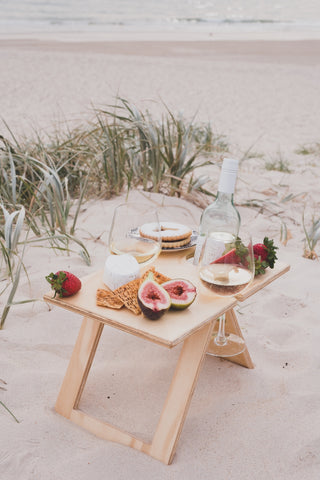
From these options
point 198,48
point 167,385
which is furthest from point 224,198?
point 198,48

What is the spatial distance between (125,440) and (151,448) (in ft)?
0.39

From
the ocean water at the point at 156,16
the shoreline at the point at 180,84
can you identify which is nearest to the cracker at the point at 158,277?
the shoreline at the point at 180,84

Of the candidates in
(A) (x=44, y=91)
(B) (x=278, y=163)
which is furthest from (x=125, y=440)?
(A) (x=44, y=91)

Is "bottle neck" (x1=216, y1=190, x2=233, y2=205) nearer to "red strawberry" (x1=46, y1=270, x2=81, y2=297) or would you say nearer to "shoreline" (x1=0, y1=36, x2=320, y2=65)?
"red strawberry" (x1=46, y1=270, x2=81, y2=297)

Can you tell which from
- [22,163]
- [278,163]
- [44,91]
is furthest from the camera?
[44,91]

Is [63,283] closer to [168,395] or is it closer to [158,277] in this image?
[158,277]

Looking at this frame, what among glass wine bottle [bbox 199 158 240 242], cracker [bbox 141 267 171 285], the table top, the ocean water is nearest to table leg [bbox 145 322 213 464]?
the table top

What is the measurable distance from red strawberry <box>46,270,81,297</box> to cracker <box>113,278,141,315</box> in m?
0.16

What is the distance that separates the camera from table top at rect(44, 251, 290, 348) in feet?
5.48

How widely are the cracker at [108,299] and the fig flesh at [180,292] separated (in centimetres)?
19

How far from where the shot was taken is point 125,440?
2010mm

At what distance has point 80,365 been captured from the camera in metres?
2.12

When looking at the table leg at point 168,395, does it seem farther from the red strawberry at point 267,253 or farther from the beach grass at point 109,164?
the beach grass at point 109,164

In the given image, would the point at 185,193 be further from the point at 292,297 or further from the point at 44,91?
the point at 44,91
